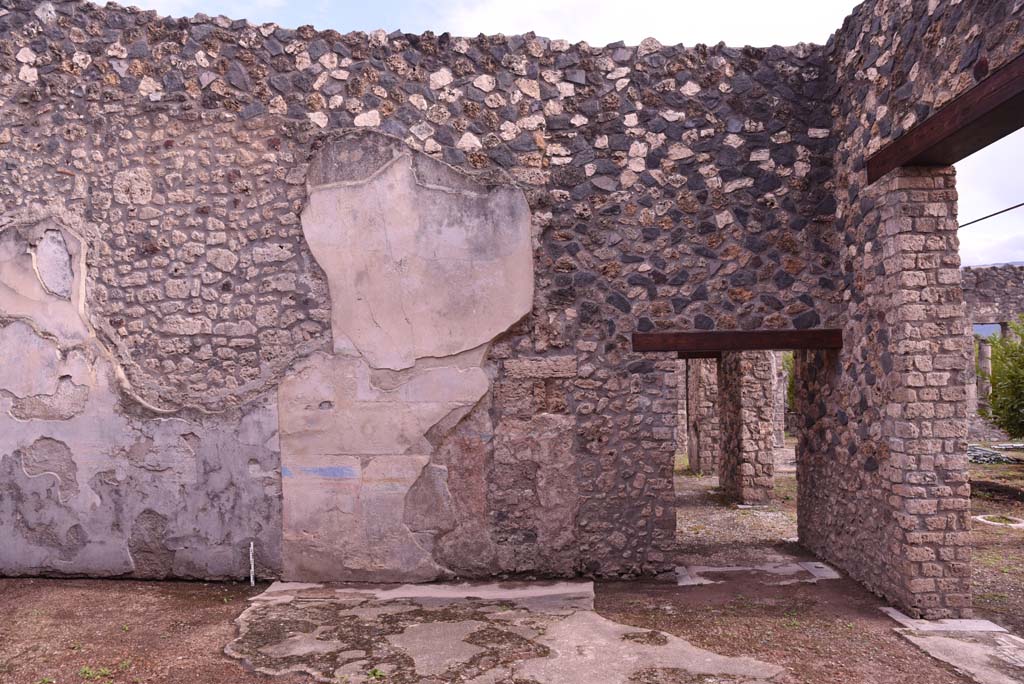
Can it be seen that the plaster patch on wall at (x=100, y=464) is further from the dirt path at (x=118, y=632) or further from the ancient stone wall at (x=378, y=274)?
the dirt path at (x=118, y=632)

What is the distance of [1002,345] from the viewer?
12352 millimetres

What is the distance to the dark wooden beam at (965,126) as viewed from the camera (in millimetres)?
3488

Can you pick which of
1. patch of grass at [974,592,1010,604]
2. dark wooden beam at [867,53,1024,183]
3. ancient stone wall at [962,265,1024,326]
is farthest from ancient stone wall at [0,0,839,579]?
ancient stone wall at [962,265,1024,326]

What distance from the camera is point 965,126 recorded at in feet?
12.5

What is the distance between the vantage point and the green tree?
454 inches

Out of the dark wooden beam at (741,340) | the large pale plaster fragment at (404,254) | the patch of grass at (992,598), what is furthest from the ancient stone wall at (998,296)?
the large pale plaster fragment at (404,254)

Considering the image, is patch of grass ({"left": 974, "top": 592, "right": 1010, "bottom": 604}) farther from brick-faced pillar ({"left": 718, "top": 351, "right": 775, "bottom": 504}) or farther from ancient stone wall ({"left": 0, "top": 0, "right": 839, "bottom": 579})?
brick-faced pillar ({"left": 718, "top": 351, "right": 775, "bottom": 504})

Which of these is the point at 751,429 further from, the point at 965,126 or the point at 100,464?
the point at 100,464

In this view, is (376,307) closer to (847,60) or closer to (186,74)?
(186,74)

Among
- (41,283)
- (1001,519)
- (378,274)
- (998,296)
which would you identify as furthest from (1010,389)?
(41,283)

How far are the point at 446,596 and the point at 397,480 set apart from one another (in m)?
0.91

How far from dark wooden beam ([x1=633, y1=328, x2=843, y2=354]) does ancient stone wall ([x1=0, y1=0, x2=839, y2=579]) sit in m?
0.12

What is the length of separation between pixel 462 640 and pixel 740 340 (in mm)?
2979

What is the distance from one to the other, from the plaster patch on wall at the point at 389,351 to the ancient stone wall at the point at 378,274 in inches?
1.4
